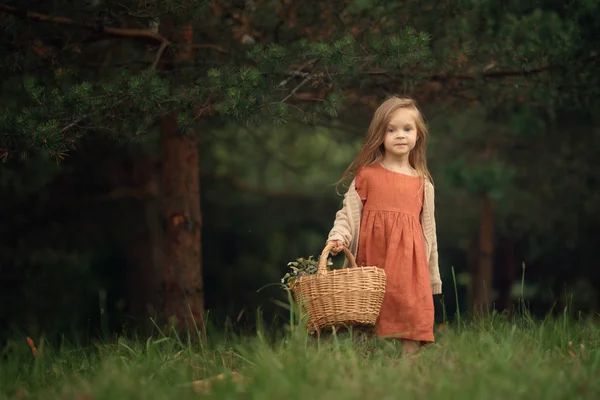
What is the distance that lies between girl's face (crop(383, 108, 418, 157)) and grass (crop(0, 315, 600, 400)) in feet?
3.57

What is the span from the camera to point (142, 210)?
11.2m

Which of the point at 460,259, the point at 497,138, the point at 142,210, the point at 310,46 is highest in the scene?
the point at 310,46

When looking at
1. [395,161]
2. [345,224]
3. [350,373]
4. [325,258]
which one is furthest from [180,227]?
[350,373]

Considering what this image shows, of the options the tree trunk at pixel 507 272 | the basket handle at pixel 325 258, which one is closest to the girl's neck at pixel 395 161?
the basket handle at pixel 325 258

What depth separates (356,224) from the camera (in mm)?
4688

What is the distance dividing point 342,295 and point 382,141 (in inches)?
42.7

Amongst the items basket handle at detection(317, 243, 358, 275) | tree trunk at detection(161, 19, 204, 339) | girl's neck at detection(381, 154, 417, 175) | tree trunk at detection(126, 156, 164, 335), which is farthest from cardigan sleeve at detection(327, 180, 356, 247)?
tree trunk at detection(126, 156, 164, 335)

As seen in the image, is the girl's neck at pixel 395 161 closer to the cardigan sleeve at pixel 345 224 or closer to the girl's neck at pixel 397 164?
the girl's neck at pixel 397 164

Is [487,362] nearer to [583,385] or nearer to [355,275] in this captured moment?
[583,385]

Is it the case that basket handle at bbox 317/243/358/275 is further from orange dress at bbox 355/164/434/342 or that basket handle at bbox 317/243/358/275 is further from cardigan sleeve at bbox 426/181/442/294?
cardigan sleeve at bbox 426/181/442/294

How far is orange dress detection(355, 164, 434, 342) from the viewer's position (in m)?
4.50

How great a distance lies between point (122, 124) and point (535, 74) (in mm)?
2979

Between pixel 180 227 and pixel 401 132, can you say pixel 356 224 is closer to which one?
pixel 401 132

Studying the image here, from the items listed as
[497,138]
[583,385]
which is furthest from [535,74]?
[497,138]
